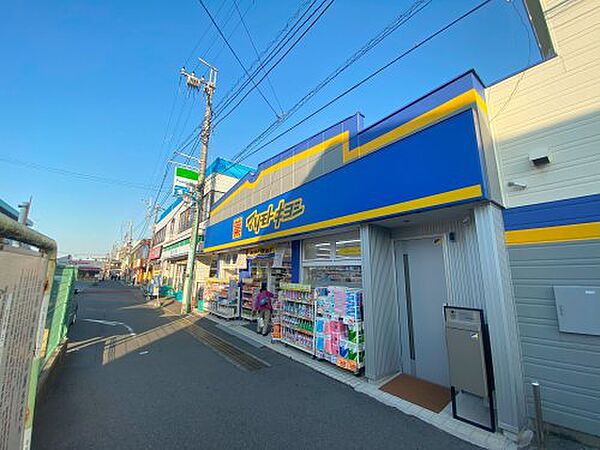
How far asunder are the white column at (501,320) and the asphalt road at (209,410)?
0.89 meters

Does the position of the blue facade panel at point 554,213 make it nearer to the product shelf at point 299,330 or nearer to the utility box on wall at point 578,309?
the utility box on wall at point 578,309

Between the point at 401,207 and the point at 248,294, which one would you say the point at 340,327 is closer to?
the point at 401,207

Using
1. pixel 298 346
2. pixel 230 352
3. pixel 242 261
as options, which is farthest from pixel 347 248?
pixel 242 261

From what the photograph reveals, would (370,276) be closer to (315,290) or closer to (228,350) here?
(315,290)

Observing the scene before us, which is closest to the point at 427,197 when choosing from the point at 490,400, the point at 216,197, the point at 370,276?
the point at 370,276

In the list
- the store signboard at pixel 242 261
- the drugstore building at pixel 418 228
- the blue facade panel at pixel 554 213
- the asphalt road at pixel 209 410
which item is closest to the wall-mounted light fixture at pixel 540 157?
the drugstore building at pixel 418 228

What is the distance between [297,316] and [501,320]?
451 cm

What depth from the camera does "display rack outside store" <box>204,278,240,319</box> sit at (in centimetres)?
1102

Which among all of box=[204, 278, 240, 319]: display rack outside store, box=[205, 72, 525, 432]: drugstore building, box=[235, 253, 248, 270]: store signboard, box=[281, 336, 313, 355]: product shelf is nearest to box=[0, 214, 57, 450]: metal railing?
box=[205, 72, 525, 432]: drugstore building

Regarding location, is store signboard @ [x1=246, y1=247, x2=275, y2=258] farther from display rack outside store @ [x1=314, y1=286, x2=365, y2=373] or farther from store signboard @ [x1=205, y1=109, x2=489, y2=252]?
display rack outside store @ [x1=314, y1=286, x2=365, y2=373]

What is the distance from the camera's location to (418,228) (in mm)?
5430

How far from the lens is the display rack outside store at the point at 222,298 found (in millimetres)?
11023

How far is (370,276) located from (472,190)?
2.39 metres

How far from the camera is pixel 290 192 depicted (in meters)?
8.02
